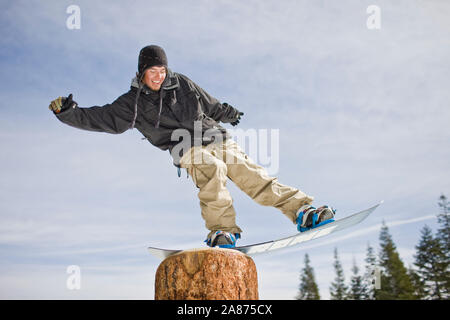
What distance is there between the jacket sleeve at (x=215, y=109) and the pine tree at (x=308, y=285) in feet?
173

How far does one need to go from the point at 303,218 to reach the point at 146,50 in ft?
9.31

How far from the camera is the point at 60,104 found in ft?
14.5

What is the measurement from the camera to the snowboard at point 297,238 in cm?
399

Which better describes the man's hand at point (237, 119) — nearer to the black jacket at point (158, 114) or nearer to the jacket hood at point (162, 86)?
the black jacket at point (158, 114)

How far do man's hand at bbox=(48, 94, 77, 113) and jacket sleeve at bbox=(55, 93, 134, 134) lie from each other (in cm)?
9

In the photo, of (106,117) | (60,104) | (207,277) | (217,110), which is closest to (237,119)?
(217,110)

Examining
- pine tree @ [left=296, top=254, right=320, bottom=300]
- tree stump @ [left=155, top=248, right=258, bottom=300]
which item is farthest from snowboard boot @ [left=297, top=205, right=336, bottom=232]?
pine tree @ [left=296, top=254, right=320, bottom=300]

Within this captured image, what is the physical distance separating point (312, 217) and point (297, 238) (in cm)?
36

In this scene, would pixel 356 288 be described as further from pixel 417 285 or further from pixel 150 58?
pixel 150 58
